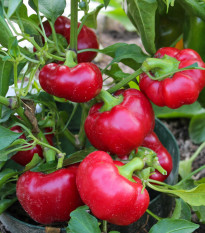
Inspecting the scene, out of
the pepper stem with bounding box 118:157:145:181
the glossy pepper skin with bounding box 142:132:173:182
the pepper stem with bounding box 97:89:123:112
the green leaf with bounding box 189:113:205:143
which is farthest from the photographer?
the green leaf with bounding box 189:113:205:143

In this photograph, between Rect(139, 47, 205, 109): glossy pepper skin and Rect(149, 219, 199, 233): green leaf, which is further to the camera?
Rect(139, 47, 205, 109): glossy pepper skin

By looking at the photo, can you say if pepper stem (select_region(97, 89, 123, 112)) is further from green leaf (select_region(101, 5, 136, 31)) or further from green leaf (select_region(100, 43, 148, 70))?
green leaf (select_region(101, 5, 136, 31))

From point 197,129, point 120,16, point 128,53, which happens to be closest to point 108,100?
point 128,53

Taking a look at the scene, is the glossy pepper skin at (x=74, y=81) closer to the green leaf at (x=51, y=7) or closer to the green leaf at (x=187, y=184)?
the green leaf at (x=51, y=7)

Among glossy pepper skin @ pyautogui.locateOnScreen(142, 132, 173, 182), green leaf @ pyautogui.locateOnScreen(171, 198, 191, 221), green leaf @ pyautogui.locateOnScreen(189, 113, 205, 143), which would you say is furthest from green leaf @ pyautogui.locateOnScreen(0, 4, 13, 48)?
green leaf @ pyautogui.locateOnScreen(189, 113, 205, 143)

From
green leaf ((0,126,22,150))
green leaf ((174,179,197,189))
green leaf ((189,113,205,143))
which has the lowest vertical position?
green leaf ((189,113,205,143))

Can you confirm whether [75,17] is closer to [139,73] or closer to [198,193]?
[139,73]

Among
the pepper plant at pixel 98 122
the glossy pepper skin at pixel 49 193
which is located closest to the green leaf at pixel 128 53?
the pepper plant at pixel 98 122
